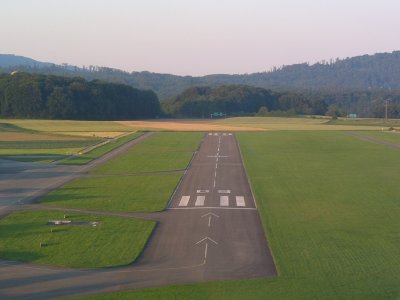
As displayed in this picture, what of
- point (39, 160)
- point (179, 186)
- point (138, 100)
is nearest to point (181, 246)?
point (179, 186)

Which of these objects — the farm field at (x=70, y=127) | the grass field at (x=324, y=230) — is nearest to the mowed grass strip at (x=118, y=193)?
the grass field at (x=324, y=230)

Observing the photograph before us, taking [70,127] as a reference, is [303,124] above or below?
below

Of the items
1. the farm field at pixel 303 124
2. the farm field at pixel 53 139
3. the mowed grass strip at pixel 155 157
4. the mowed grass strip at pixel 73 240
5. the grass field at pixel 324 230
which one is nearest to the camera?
the grass field at pixel 324 230

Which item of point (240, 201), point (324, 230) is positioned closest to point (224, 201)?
point (240, 201)

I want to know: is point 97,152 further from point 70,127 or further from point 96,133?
point 70,127

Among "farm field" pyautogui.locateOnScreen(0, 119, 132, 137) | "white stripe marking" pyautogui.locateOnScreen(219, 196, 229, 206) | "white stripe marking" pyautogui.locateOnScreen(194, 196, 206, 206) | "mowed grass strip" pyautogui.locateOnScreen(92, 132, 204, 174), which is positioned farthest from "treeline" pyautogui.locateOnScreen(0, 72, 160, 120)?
"white stripe marking" pyautogui.locateOnScreen(219, 196, 229, 206)

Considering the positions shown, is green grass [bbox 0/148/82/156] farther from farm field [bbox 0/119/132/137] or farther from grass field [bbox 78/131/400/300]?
farm field [bbox 0/119/132/137]

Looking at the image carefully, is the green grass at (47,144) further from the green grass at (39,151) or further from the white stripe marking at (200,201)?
the white stripe marking at (200,201)
